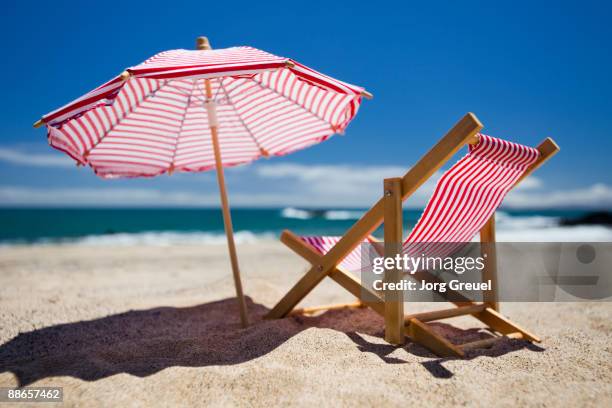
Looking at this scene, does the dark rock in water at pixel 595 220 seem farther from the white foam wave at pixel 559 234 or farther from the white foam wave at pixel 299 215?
the white foam wave at pixel 299 215

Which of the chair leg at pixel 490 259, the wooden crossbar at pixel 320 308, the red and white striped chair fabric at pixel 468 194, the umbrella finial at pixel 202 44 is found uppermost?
the umbrella finial at pixel 202 44

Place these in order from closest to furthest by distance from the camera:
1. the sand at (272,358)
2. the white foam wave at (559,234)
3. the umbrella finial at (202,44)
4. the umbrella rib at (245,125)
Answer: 1. the sand at (272,358)
2. the umbrella finial at (202,44)
3. the umbrella rib at (245,125)
4. the white foam wave at (559,234)

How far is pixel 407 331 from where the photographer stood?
100.0 inches

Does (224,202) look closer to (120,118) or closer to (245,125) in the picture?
(245,125)

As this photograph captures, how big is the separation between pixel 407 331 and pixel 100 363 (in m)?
1.71

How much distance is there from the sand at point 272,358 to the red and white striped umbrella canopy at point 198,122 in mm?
1254

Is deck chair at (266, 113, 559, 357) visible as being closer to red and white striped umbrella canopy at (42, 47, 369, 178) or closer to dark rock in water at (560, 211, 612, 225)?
red and white striped umbrella canopy at (42, 47, 369, 178)

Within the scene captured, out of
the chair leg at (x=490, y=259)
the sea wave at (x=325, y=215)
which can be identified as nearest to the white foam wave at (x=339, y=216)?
the sea wave at (x=325, y=215)

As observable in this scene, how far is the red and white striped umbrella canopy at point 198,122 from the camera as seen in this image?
3121mm

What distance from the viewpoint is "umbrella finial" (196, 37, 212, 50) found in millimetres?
3025

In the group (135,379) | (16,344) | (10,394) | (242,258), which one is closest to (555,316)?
(135,379)

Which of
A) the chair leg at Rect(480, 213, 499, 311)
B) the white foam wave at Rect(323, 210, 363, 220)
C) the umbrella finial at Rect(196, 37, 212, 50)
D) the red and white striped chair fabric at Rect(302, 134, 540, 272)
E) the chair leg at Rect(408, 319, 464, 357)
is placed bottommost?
the white foam wave at Rect(323, 210, 363, 220)

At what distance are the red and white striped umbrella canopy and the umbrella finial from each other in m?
0.17

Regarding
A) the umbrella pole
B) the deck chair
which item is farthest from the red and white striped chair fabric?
the umbrella pole
